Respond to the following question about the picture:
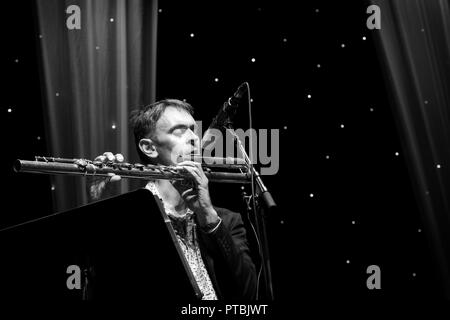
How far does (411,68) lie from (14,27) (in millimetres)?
1579

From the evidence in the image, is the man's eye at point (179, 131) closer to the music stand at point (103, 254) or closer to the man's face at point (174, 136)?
the man's face at point (174, 136)

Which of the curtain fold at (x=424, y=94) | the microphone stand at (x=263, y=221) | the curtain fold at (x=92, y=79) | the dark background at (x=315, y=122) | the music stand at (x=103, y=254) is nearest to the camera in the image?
the music stand at (x=103, y=254)

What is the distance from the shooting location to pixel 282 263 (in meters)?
2.55

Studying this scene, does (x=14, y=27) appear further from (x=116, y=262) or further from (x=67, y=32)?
(x=116, y=262)

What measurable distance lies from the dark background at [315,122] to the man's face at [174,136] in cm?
35

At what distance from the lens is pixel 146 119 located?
7.22 feet

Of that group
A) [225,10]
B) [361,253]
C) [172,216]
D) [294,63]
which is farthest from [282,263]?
[225,10]

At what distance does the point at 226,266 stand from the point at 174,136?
509 mm

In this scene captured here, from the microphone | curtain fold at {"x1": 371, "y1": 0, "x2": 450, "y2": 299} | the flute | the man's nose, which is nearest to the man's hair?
the man's nose

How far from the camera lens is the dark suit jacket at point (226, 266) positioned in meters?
1.99

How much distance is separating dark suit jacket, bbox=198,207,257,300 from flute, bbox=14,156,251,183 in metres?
0.17

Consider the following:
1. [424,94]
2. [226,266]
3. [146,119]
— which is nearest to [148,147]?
[146,119]

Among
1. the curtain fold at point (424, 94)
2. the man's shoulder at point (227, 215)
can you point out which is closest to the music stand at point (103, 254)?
the man's shoulder at point (227, 215)

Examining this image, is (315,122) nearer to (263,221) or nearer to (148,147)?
(148,147)
